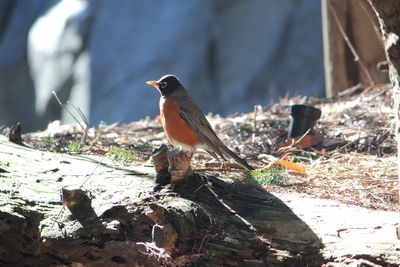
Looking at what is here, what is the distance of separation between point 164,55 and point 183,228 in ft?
42.4

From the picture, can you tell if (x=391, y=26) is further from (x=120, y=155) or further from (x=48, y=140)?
(x=48, y=140)

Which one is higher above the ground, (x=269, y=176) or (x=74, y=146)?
(x=74, y=146)

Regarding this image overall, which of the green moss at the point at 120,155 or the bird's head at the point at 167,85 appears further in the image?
the bird's head at the point at 167,85

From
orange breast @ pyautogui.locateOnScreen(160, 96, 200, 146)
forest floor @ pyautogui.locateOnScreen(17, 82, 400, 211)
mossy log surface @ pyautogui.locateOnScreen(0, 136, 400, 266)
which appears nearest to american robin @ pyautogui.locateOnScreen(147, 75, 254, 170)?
orange breast @ pyautogui.locateOnScreen(160, 96, 200, 146)

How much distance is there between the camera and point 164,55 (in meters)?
15.9

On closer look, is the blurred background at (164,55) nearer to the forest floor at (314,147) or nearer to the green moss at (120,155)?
the forest floor at (314,147)

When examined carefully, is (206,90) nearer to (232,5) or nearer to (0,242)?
(232,5)

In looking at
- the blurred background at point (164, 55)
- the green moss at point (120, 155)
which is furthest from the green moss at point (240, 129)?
the blurred background at point (164, 55)

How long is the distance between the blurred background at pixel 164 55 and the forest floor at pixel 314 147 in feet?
26.7

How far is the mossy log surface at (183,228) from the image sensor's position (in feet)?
10.4

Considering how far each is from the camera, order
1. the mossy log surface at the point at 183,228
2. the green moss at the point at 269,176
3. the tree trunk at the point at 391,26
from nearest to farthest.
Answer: the tree trunk at the point at 391,26, the mossy log surface at the point at 183,228, the green moss at the point at 269,176

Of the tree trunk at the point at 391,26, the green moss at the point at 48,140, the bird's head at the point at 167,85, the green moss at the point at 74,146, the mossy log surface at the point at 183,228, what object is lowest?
the mossy log surface at the point at 183,228

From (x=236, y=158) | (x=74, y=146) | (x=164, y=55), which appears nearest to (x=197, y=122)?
(x=236, y=158)

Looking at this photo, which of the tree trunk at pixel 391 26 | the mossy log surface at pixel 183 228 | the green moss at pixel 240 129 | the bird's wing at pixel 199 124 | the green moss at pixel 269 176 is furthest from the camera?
the green moss at pixel 240 129
